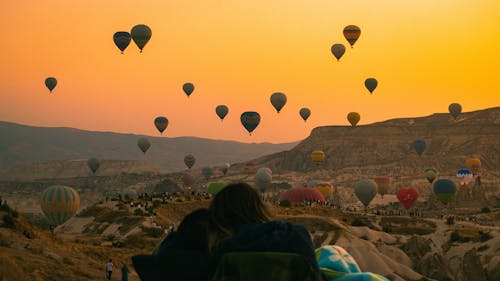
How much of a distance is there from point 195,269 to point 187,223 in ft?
0.98

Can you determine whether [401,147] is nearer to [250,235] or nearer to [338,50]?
[338,50]

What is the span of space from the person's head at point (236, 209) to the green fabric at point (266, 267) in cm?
56

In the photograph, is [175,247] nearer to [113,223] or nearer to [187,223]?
[187,223]

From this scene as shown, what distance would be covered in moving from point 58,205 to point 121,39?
3101 cm

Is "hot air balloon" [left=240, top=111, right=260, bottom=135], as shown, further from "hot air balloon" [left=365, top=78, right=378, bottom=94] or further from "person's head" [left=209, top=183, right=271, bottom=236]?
"person's head" [left=209, top=183, right=271, bottom=236]

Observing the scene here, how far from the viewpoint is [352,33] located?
84875 millimetres

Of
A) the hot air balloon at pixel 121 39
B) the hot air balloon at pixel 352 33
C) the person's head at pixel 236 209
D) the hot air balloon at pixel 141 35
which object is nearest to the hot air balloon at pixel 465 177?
the hot air balloon at pixel 352 33

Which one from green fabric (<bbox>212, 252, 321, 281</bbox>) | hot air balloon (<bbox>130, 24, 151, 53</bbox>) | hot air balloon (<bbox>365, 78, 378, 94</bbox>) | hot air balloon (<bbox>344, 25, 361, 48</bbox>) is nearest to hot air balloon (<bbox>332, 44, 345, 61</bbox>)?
hot air balloon (<bbox>344, 25, 361, 48</bbox>)

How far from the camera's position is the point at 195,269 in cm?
475

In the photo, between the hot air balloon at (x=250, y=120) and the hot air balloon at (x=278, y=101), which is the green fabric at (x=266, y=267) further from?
the hot air balloon at (x=278, y=101)

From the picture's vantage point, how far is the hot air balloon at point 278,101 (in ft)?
310

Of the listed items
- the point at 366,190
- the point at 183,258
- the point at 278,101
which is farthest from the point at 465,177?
the point at 183,258


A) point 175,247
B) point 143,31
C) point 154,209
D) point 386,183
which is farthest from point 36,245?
point 386,183

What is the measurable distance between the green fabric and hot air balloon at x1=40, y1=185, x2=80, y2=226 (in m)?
44.1
